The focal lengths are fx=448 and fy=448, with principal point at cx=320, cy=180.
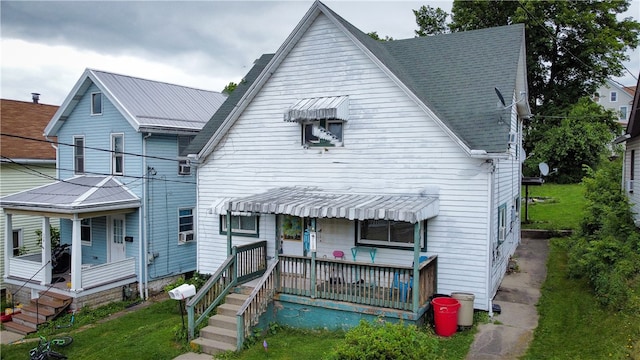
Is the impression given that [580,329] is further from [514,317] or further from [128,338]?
[128,338]

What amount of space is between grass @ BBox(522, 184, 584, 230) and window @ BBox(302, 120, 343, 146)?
1154cm

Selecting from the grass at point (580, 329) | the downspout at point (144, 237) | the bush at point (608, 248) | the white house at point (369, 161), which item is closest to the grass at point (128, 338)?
the downspout at point (144, 237)

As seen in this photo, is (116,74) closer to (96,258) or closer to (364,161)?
(96,258)

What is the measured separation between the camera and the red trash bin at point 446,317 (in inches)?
373

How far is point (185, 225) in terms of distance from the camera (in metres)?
18.1

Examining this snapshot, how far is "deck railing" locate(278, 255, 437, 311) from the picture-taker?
9617 millimetres

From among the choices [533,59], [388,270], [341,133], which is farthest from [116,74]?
[533,59]

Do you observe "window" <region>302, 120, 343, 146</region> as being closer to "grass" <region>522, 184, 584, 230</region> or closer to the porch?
the porch

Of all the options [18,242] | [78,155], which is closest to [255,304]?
[78,155]

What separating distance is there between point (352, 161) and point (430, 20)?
1111 inches

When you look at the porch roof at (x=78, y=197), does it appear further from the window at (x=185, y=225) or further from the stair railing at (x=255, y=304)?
the stair railing at (x=255, y=304)

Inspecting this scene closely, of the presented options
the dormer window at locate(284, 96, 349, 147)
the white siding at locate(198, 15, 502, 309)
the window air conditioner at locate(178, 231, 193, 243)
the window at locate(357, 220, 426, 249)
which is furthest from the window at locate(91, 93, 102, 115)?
the window at locate(357, 220, 426, 249)

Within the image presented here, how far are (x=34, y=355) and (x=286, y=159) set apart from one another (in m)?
7.67

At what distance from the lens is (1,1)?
10.9 meters
